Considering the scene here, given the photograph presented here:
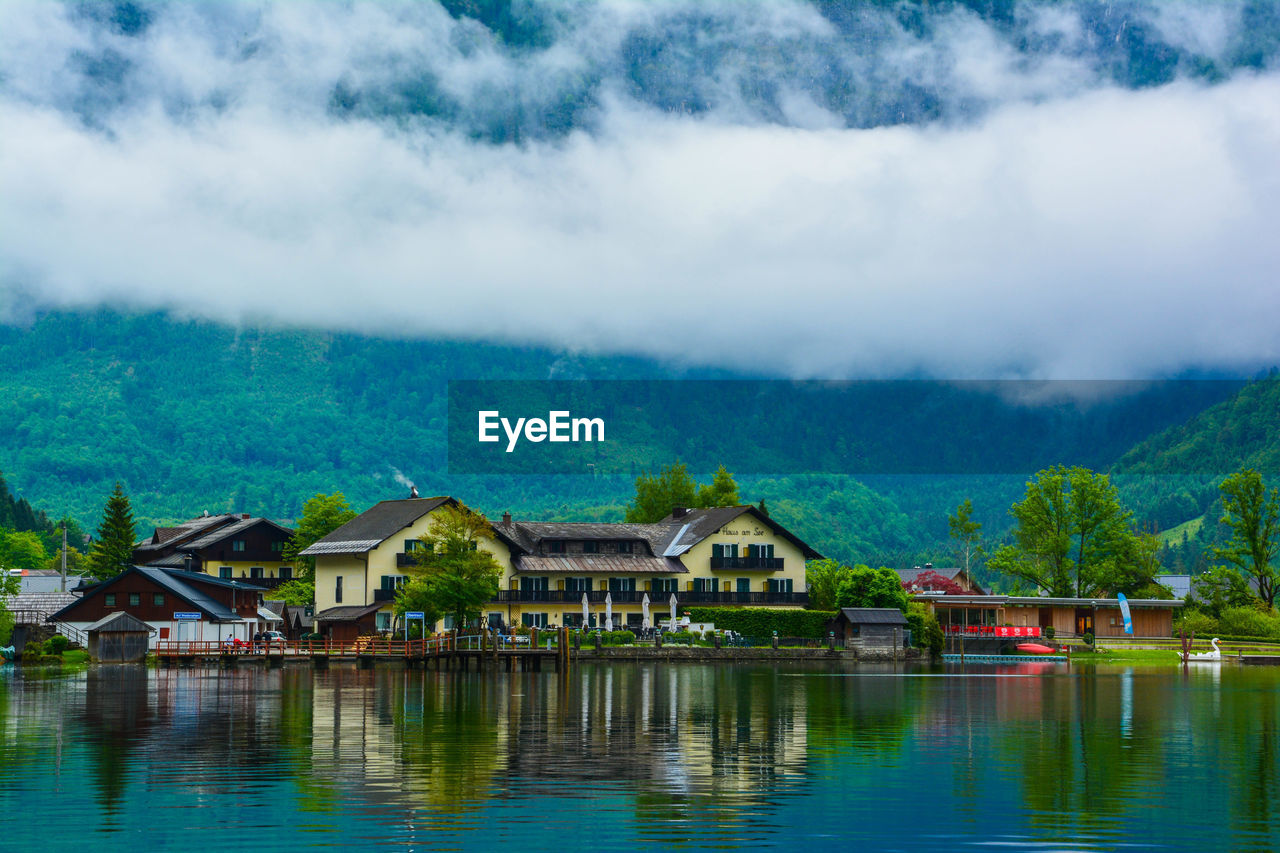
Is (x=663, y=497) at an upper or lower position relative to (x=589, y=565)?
upper

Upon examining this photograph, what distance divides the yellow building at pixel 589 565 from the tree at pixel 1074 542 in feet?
63.5

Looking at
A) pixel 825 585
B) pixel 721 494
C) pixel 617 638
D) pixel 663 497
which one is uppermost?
pixel 721 494

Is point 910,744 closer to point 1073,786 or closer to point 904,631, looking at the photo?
point 1073,786

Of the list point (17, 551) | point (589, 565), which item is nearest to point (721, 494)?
point (589, 565)

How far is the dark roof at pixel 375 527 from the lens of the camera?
105 m

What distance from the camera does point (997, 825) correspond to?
24.0 m

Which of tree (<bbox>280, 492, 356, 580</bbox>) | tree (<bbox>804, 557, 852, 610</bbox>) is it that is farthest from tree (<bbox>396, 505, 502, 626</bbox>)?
tree (<bbox>280, 492, 356, 580</bbox>)

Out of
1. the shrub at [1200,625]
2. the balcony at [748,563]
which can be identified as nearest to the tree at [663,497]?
the balcony at [748,563]

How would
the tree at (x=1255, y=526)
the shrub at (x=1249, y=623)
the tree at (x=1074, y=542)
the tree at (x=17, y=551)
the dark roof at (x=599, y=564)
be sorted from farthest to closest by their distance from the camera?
1. the tree at (x=17, y=551)
2. the tree at (x=1074, y=542)
3. the tree at (x=1255, y=526)
4. the dark roof at (x=599, y=564)
5. the shrub at (x=1249, y=623)

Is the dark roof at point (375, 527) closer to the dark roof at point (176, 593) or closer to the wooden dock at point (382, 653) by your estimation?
the dark roof at point (176, 593)

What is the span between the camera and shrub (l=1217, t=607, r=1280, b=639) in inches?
4171

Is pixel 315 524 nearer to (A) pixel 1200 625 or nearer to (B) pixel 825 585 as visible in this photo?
(B) pixel 825 585

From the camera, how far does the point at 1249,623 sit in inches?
4235

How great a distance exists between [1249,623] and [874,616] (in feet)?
91.1
